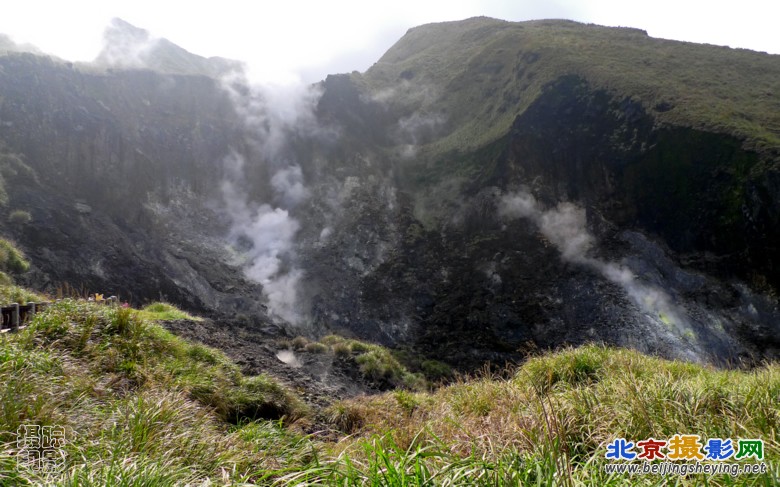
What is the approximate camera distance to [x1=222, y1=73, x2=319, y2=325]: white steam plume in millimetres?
24919

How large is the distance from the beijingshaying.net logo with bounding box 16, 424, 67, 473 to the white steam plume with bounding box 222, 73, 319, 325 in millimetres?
19240

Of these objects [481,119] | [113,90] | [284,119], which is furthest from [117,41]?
[481,119]

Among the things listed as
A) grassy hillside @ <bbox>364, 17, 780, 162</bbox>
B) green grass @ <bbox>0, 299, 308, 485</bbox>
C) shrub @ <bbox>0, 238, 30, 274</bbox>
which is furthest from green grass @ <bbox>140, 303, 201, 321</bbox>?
grassy hillside @ <bbox>364, 17, 780, 162</bbox>

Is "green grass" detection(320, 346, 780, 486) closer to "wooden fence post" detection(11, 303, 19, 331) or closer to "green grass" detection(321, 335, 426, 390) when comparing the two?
"wooden fence post" detection(11, 303, 19, 331)

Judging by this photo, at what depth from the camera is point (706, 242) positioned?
21.1 metres

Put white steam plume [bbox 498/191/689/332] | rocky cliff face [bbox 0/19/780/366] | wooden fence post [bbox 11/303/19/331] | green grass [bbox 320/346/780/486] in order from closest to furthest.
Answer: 1. green grass [bbox 320/346/780/486]
2. wooden fence post [bbox 11/303/19/331]
3. white steam plume [bbox 498/191/689/332]
4. rocky cliff face [bbox 0/19/780/366]

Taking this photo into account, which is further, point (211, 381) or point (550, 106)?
point (550, 106)

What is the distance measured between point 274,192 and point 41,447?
102 ft

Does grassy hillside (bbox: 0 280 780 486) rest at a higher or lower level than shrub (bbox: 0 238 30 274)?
higher

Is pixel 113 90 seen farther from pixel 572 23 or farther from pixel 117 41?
pixel 572 23

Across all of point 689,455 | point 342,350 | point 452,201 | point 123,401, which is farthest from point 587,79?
point 123,401

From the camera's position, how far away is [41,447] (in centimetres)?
281

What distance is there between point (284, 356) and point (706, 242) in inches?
→ 802

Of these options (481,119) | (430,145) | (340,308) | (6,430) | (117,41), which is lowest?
(340,308)
